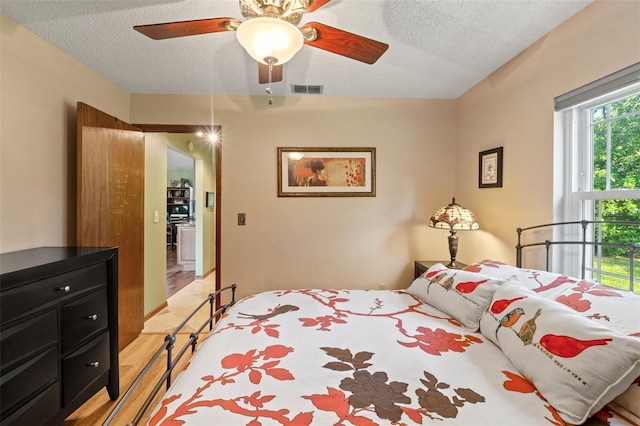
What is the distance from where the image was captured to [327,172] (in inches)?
123

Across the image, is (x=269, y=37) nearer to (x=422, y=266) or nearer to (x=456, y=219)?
(x=456, y=219)

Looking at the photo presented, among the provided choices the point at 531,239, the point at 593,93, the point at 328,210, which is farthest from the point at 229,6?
the point at 531,239

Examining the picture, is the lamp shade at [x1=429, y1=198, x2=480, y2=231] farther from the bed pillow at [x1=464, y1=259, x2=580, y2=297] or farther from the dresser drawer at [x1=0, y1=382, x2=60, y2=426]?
the dresser drawer at [x1=0, y1=382, x2=60, y2=426]

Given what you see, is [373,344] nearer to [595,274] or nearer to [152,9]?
[595,274]

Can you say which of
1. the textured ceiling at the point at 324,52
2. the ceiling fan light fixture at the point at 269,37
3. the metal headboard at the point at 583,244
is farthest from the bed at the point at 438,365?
the textured ceiling at the point at 324,52

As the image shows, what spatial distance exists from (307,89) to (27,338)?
2.74m

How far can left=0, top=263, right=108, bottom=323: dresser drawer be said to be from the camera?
134 centimetres

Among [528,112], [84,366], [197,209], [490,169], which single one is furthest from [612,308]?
[197,209]

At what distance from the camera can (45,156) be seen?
2113mm

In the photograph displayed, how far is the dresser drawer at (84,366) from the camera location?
5.42 feet

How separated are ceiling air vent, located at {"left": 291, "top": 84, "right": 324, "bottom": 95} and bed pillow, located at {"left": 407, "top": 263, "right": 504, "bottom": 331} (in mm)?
2082

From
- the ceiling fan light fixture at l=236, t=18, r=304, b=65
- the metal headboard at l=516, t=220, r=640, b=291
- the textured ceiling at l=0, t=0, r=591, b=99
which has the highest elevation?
the textured ceiling at l=0, t=0, r=591, b=99

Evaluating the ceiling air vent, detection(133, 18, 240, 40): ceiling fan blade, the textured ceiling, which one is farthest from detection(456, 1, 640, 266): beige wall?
detection(133, 18, 240, 40): ceiling fan blade

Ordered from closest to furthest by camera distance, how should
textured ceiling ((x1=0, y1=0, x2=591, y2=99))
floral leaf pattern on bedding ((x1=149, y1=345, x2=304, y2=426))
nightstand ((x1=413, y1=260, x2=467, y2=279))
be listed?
floral leaf pattern on bedding ((x1=149, y1=345, x2=304, y2=426)) < textured ceiling ((x1=0, y1=0, x2=591, y2=99)) < nightstand ((x1=413, y1=260, x2=467, y2=279))
